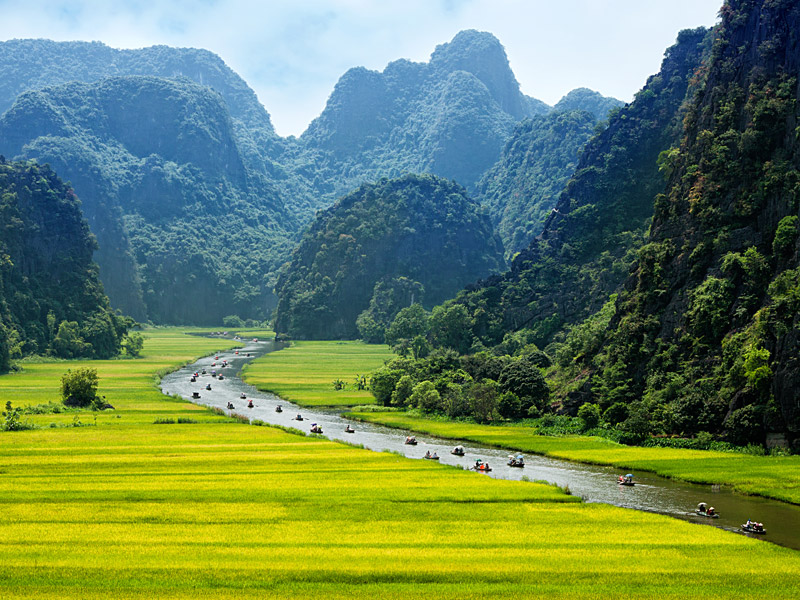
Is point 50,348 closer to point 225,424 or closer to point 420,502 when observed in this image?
point 225,424

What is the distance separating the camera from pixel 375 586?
3031cm

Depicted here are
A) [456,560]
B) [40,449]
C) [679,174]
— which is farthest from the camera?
[679,174]

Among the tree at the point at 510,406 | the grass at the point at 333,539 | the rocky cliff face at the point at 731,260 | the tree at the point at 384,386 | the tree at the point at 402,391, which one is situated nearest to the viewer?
the grass at the point at 333,539

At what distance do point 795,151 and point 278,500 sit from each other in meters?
56.8

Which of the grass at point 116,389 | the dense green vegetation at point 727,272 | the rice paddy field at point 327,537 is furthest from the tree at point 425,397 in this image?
the rice paddy field at point 327,537

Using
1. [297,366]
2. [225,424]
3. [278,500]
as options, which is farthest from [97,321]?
[278,500]

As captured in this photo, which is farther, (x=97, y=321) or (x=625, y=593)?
(x=97, y=321)

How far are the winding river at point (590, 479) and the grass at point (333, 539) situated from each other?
3137 millimetres

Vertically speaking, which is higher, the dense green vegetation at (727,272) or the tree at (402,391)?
the dense green vegetation at (727,272)

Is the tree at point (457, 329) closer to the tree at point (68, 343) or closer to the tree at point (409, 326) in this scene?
the tree at point (409, 326)

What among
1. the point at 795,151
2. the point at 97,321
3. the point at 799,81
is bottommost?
the point at 97,321

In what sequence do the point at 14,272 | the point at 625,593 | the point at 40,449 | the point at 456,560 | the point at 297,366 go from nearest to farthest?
the point at 625,593
the point at 456,560
the point at 40,449
the point at 297,366
the point at 14,272

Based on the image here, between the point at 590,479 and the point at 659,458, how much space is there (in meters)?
8.98

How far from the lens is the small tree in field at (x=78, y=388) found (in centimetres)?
8812
